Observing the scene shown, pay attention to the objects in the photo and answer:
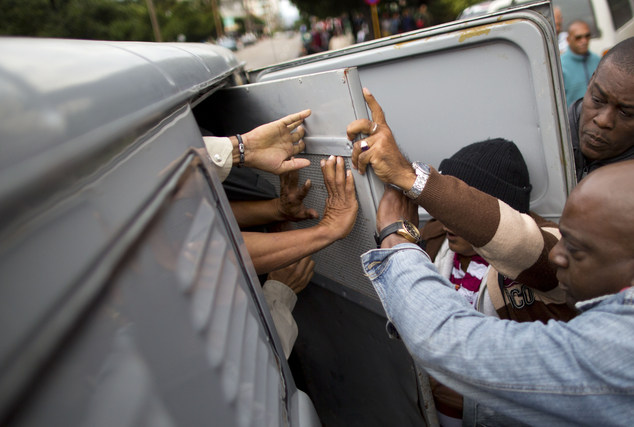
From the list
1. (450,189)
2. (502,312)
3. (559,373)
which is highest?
(450,189)

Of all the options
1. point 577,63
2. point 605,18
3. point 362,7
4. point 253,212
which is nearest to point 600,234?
point 253,212

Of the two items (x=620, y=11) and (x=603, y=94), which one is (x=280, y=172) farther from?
(x=620, y=11)

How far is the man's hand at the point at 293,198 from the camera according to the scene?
5.86 ft

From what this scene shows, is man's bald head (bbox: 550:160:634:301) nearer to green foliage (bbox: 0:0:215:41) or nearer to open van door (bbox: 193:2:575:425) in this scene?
open van door (bbox: 193:2:575:425)

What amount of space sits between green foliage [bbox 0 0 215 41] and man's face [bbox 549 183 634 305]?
29253mm

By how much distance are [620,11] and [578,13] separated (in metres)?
0.42

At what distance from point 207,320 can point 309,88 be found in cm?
92

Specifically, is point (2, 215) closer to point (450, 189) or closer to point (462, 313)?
point (462, 313)

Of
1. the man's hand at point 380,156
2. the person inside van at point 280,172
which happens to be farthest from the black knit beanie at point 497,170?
the person inside van at point 280,172

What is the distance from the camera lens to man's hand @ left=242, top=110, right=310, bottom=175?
60.7 inches

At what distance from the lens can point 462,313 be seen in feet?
3.32

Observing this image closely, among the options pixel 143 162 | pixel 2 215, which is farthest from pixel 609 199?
pixel 2 215

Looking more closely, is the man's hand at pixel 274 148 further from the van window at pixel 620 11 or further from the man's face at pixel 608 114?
the van window at pixel 620 11

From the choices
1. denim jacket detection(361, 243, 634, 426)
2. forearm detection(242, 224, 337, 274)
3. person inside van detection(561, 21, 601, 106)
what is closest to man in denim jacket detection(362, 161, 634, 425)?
denim jacket detection(361, 243, 634, 426)
